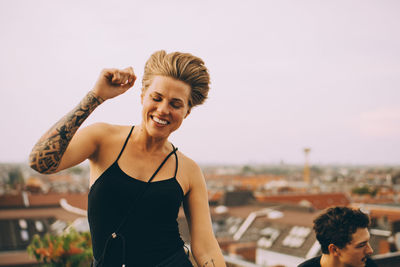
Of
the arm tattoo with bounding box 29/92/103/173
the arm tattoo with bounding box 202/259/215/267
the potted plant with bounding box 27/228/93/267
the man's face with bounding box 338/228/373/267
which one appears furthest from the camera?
the potted plant with bounding box 27/228/93/267

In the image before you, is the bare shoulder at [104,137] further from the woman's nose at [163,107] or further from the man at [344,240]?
the man at [344,240]

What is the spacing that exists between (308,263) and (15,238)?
75.2ft

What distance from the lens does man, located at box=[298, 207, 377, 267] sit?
2.56 m

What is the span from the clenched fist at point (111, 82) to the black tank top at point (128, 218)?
24cm

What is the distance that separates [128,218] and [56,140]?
1.28 ft

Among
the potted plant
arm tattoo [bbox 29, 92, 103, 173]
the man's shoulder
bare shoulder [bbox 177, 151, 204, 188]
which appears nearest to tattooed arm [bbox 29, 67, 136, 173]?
arm tattoo [bbox 29, 92, 103, 173]

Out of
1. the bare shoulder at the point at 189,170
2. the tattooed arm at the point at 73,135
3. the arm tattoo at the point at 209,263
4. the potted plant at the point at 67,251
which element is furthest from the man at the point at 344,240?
the potted plant at the point at 67,251

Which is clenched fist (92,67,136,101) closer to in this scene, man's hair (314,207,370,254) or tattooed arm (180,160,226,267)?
tattooed arm (180,160,226,267)

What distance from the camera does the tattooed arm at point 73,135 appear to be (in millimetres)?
1210

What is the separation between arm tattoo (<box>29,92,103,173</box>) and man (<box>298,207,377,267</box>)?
1966mm

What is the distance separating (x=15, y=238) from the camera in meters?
21.8

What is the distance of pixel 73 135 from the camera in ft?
4.20

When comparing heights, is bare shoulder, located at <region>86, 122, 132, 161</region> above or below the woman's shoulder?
above

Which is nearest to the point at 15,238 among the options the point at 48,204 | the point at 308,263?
the point at 48,204
